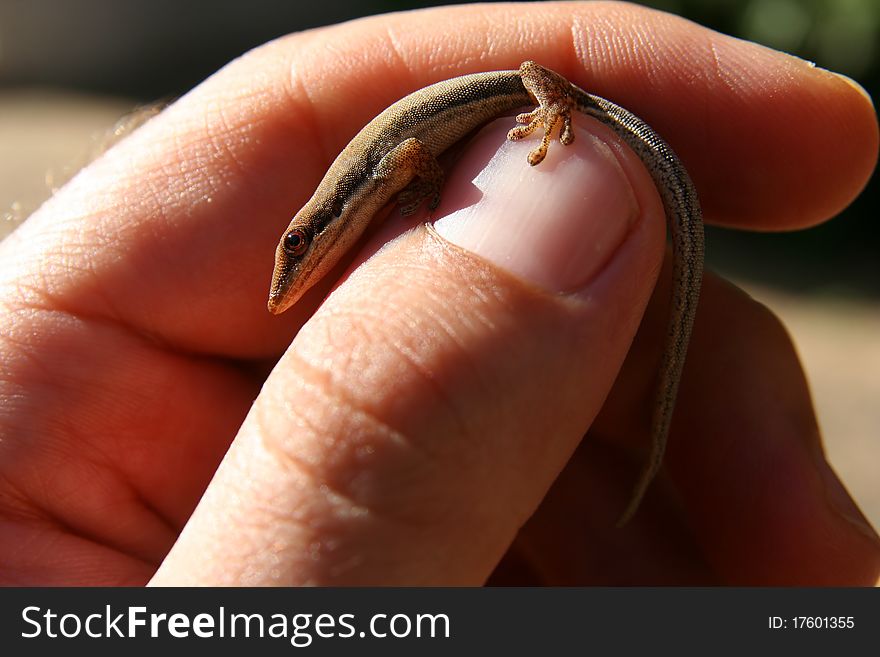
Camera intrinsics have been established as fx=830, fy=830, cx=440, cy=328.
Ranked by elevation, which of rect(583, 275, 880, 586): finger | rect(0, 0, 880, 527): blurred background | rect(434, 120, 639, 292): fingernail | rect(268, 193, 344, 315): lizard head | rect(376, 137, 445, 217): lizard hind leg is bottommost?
rect(0, 0, 880, 527): blurred background

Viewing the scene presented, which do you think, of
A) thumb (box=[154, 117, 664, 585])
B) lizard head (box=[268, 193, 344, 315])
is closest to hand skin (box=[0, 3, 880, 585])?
thumb (box=[154, 117, 664, 585])

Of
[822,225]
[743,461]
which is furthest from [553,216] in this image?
[822,225]

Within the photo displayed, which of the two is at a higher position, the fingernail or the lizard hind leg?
the fingernail

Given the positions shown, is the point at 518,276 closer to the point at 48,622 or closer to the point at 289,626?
the point at 289,626

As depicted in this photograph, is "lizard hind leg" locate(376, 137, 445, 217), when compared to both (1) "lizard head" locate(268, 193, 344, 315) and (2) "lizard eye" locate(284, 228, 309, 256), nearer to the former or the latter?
(1) "lizard head" locate(268, 193, 344, 315)

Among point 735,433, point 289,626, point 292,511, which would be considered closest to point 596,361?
point 292,511

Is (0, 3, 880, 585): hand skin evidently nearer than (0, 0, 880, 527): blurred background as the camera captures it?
Yes

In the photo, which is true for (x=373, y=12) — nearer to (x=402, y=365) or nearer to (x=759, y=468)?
(x=759, y=468)
